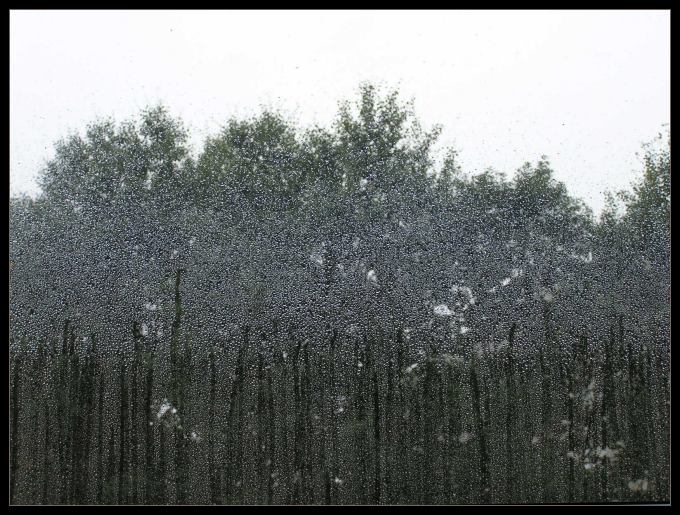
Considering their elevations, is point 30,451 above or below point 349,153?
below

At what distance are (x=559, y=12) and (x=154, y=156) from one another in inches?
68.7

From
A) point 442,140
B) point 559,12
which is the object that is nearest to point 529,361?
point 442,140

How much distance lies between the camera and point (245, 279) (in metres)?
2.80

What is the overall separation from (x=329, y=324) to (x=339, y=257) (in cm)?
27

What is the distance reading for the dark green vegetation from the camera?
8.93 ft

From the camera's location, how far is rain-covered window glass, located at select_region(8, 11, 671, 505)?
8.95 feet

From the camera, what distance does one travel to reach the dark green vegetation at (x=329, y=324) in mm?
2723

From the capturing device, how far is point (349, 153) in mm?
2850

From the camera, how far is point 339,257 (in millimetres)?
2797

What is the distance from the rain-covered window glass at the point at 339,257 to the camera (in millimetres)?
2729

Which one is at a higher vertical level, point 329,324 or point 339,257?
point 339,257

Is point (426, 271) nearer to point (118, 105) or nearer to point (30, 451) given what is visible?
point (118, 105)
